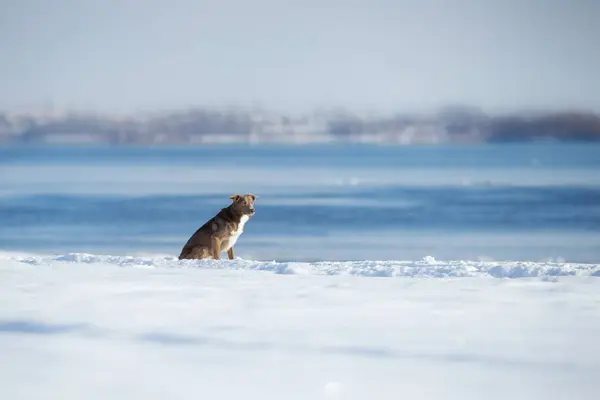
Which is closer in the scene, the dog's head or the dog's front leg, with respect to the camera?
the dog's front leg

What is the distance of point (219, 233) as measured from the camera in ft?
27.6

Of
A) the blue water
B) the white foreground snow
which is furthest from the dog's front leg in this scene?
the blue water

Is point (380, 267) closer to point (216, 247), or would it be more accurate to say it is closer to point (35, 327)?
point (216, 247)

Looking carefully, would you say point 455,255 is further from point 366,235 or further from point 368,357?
point 368,357

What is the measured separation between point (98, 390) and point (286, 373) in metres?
0.81

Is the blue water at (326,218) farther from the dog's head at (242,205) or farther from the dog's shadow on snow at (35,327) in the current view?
the dog's shadow on snow at (35,327)

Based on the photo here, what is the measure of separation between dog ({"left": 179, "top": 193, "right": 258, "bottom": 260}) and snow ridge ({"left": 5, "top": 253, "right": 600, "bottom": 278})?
0.46 metres

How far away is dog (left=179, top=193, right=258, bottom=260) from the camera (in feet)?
27.2

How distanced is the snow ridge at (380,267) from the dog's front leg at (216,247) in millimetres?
494

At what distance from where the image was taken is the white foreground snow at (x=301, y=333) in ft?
12.8

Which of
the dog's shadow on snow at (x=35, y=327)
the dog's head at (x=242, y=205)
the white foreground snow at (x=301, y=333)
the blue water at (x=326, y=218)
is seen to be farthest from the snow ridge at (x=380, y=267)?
the blue water at (x=326, y=218)

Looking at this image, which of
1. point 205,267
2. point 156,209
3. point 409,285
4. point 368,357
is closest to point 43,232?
point 156,209

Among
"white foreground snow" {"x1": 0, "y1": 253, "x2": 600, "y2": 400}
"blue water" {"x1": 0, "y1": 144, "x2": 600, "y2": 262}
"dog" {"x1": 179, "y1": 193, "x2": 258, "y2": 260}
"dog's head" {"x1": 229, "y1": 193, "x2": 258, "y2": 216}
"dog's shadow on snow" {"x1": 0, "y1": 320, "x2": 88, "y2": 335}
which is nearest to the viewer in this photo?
"white foreground snow" {"x1": 0, "y1": 253, "x2": 600, "y2": 400}

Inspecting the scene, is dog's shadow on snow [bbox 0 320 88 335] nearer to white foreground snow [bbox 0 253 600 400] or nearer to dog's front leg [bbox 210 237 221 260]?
white foreground snow [bbox 0 253 600 400]
